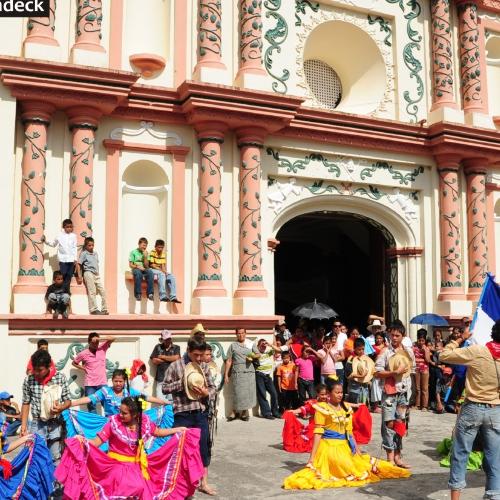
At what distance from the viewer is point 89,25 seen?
42.2 feet

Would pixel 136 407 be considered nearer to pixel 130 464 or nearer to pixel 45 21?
pixel 130 464

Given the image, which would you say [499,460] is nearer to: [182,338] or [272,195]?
[182,338]

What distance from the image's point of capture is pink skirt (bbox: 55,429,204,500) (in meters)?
6.43

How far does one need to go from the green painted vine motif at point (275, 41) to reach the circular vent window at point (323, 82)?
A: 53.3 inches

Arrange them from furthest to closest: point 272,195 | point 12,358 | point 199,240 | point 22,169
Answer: point 272,195 → point 199,240 → point 22,169 → point 12,358

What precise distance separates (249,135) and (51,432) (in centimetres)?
799

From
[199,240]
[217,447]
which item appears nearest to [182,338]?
[199,240]

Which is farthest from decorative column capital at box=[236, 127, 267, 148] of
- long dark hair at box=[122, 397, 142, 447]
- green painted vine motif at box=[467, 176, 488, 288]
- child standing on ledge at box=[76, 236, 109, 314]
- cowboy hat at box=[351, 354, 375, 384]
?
long dark hair at box=[122, 397, 142, 447]

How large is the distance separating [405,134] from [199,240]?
566cm

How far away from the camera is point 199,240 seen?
43.8 feet

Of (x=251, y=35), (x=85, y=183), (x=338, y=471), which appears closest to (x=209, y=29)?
(x=251, y=35)

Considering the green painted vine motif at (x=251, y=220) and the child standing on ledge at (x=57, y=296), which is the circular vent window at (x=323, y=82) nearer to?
the green painted vine motif at (x=251, y=220)

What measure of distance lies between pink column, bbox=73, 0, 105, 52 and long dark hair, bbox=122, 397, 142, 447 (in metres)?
8.16

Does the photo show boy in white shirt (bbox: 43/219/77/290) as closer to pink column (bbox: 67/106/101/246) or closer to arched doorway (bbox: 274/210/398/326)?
pink column (bbox: 67/106/101/246)
